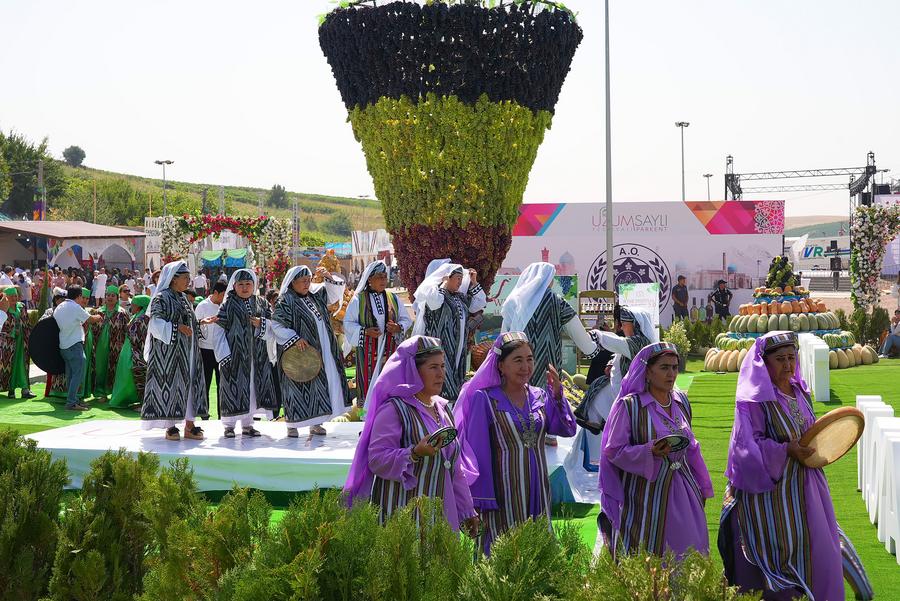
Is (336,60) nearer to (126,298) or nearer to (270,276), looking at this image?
(126,298)

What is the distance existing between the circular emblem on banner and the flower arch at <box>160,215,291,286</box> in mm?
8205

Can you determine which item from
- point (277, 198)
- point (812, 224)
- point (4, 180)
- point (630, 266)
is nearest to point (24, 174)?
point (4, 180)

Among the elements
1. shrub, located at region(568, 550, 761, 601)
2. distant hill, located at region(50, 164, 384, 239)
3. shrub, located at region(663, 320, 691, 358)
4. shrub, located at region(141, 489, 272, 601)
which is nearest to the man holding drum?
shrub, located at region(141, 489, 272, 601)

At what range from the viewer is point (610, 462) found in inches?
178

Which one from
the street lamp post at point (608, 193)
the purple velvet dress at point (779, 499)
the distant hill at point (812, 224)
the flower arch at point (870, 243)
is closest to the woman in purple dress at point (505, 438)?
the purple velvet dress at point (779, 499)

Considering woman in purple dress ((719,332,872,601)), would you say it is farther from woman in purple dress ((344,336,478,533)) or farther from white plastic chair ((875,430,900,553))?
woman in purple dress ((344,336,478,533))

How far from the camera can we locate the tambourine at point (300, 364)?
820 centimetres

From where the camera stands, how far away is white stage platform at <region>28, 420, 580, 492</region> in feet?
23.8

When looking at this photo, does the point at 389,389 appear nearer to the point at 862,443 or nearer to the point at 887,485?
the point at 887,485

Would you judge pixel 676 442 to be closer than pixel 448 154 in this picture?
Yes

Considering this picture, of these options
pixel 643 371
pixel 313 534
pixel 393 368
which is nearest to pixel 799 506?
pixel 643 371

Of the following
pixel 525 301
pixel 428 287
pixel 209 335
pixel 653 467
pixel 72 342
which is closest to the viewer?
pixel 653 467

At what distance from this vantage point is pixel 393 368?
4445 mm

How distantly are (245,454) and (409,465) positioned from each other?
3.43 metres
